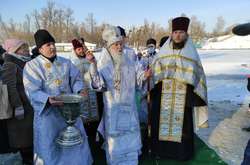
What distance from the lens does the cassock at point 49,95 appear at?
353 centimetres

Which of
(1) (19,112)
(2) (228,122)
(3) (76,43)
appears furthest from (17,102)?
(2) (228,122)

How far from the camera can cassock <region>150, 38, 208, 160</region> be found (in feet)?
14.8

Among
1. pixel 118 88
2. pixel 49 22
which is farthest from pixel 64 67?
pixel 49 22

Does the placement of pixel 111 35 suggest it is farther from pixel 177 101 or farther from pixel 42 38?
pixel 177 101

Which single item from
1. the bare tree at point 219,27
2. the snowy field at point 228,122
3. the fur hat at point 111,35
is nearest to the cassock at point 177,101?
the snowy field at point 228,122

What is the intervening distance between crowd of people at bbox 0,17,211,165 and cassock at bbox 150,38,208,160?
0.01 m

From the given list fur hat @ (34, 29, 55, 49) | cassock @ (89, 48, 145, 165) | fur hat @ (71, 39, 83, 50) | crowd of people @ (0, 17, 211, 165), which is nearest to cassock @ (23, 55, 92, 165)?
crowd of people @ (0, 17, 211, 165)

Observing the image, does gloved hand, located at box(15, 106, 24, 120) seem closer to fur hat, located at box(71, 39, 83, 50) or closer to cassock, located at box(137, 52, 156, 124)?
fur hat, located at box(71, 39, 83, 50)

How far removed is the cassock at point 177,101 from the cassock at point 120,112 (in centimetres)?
62

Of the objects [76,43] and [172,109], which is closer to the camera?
[172,109]

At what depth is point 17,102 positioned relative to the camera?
4.16 meters

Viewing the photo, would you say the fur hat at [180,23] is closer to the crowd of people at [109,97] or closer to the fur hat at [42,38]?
the crowd of people at [109,97]

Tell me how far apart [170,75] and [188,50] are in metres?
0.42

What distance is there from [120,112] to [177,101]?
3.13 ft
